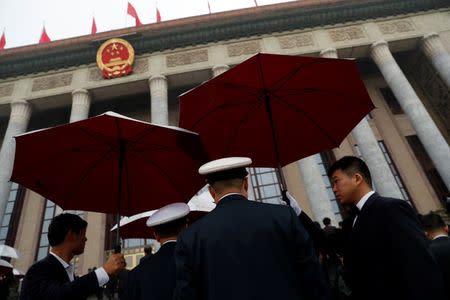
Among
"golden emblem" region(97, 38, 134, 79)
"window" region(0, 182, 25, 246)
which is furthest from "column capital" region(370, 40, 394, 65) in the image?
"window" region(0, 182, 25, 246)

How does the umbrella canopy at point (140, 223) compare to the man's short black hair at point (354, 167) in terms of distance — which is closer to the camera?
the man's short black hair at point (354, 167)

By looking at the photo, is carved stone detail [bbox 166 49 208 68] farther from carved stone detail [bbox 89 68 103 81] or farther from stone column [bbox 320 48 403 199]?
stone column [bbox 320 48 403 199]

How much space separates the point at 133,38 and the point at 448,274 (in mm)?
14432

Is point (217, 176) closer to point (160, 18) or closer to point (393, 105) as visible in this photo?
point (393, 105)

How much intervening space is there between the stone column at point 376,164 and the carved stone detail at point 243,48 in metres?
5.80

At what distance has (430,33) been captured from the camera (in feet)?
45.3

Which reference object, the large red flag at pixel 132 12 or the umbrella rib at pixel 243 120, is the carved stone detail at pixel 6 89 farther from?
the umbrella rib at pixel 243 120

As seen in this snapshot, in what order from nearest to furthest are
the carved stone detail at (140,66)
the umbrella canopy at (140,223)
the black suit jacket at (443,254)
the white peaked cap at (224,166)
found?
1. the white peaked cap at (224,166)
2. the black suit jacket at (443,254)
3. the umbrella canopy at (140,223)
4. the carved stone detail at (140,66)

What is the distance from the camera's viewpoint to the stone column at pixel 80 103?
43.0 ft

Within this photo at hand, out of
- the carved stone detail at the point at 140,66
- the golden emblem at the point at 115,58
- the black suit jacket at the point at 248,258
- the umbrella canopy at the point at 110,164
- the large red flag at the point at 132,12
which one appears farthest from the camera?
the large red flag at the point at 132,12

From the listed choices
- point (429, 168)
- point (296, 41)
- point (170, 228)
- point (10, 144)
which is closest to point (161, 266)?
point (170, 228)

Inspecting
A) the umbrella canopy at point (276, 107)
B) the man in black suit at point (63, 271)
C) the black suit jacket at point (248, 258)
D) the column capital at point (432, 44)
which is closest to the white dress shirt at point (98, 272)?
the man in black suit at point (63, 271)

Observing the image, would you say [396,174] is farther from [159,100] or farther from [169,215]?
[169,215]

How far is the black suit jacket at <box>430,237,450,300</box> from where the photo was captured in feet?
9.31
